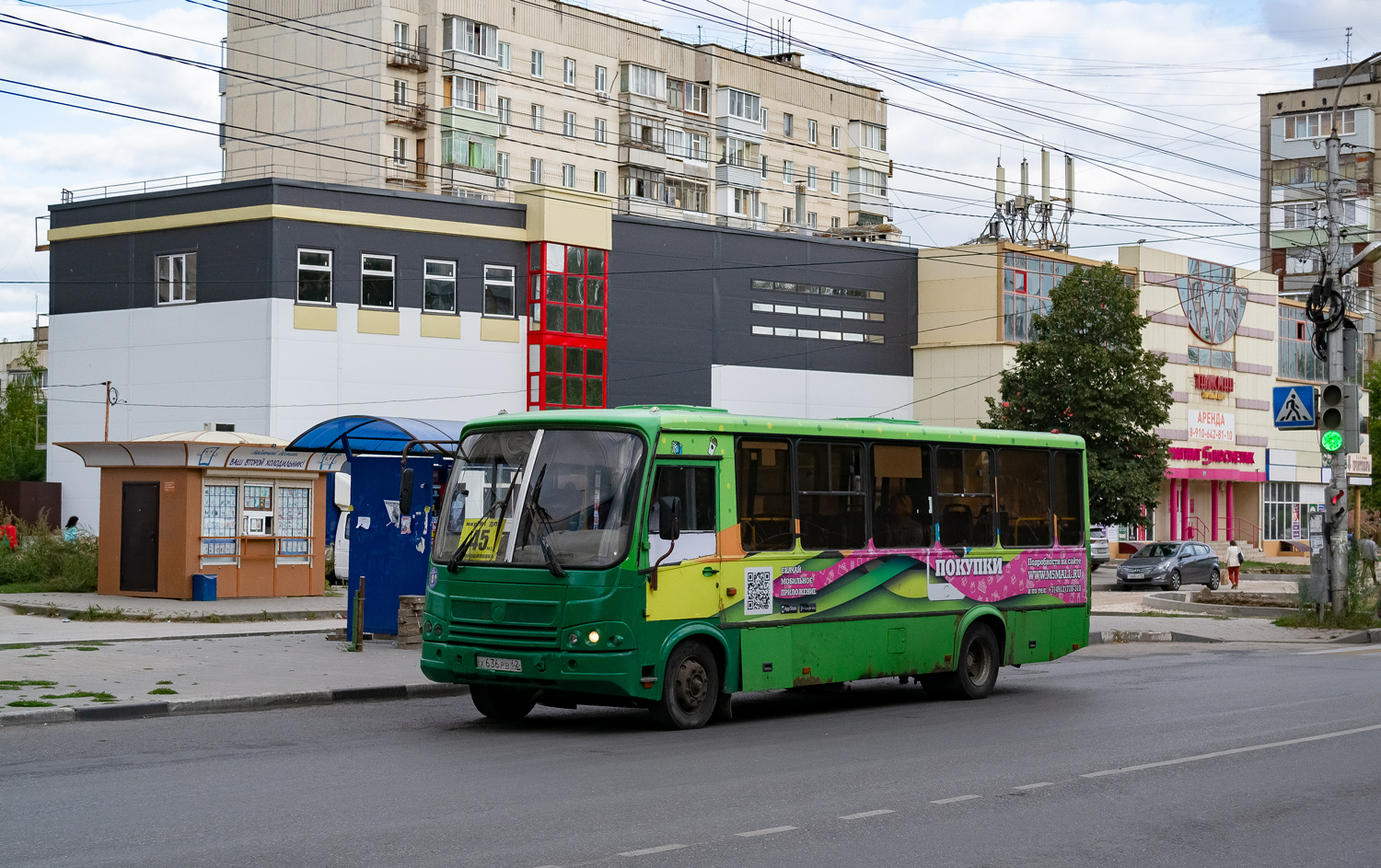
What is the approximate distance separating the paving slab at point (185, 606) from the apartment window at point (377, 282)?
21338mm

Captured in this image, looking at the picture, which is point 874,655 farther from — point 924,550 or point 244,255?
point 244,255

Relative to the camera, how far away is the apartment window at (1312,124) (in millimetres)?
101562

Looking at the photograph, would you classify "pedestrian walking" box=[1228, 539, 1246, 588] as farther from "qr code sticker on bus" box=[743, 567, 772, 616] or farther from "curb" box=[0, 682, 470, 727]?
"qr code sticker on bus" box=[743, 567, 772, 616]

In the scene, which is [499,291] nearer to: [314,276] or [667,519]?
[314,276]

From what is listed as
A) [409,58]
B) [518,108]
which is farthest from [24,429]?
[518,108]

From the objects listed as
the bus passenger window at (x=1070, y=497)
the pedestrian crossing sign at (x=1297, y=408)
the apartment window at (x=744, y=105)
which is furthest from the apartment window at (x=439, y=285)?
the bus passenger window at (x=1070, y=497)

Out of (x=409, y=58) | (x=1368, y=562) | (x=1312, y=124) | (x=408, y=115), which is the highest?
(x=1312, y=124)

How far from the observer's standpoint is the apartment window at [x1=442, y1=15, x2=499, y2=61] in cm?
6638

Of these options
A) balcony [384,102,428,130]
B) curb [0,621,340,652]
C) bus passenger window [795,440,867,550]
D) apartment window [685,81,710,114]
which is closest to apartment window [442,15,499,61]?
balcony [384,102,428,130]

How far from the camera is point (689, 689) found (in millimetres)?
13312

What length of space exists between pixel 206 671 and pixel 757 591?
662 cm

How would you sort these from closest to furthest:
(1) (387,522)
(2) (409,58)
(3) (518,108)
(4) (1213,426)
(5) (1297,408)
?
(1) (387,522)
(5) (1297,408)
(2) (409,58)
(3) (518,108)
(4) (1213,426)

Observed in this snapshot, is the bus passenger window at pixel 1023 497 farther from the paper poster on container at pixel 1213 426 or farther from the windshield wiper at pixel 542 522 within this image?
the paper poster on container at pixel 1213 426

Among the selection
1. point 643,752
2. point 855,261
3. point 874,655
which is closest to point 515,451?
point 643,752
